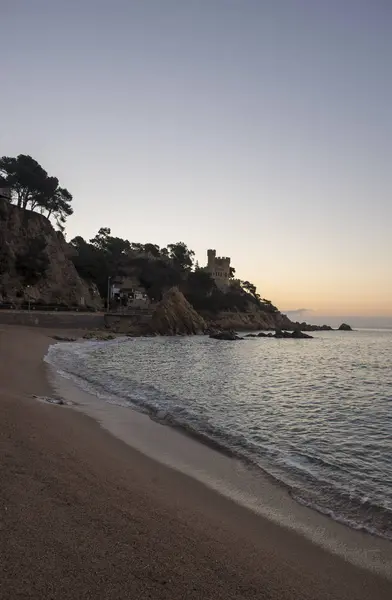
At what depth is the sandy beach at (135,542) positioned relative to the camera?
3.57 metres

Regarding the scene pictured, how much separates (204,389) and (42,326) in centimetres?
4749

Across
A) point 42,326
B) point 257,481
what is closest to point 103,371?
point 257,481

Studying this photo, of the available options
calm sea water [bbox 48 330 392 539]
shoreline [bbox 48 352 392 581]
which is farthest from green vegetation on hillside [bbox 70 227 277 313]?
shoreline [bbox 48 352 392 581]

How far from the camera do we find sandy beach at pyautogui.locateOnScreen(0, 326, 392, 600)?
357cm

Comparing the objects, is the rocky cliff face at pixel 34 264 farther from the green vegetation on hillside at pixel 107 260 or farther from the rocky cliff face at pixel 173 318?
the rocky cliff face at pixel 173 318

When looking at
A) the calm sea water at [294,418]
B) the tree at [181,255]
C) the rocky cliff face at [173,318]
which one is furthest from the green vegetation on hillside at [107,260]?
the calm sea water at [294,418]

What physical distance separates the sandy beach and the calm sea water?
6.06ft

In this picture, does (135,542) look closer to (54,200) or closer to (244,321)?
(54,200)

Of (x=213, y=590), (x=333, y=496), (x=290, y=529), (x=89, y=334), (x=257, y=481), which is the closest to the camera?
(x=213, y=590)

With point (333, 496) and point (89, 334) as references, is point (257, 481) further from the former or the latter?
point (89, 334)

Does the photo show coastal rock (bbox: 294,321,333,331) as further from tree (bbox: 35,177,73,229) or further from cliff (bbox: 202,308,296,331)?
tree (bbox: 35,177,73,229)

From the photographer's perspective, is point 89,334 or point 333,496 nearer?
point 333,496

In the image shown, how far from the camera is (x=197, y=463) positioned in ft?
29.1

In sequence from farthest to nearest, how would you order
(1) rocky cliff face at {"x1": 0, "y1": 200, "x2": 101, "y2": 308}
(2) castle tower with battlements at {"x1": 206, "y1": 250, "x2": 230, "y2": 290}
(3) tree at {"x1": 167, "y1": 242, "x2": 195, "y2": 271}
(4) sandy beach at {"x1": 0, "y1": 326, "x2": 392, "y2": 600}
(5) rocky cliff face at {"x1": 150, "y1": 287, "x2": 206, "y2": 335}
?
1. (2) castle tower with battlements at {"x1": 206, "y1": 250, "x2": 230, "y2": 290}
2. (3) tree at {"x1": 167, "y1": 242, "x2": 195, "y2": 271}
3. (5) rocky cliff face at {"x1": 150, "y1": 287, "x2": 206, "y2": 335}
4. (1) rocky cliff face at {"x1": 0, "y1": 200, "x2": 101, "y2": 308}
5. (4) sandy beach at {"x1": 0, "y1": 326, "x2": 392, "y2": 600}
